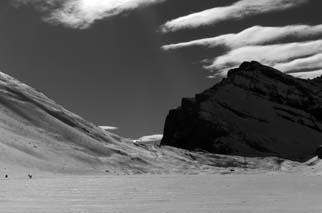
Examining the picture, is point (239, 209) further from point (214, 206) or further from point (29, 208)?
point (29, 208)

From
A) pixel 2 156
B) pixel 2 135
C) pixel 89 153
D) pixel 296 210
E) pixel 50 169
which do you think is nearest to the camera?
pixel 296 210

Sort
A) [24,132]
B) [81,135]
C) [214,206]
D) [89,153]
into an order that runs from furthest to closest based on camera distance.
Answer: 1. [81,135]
2. [89,153]
3. [24,132]
4. [214,206]

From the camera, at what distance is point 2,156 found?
343 feet

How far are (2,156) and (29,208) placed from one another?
277 feet

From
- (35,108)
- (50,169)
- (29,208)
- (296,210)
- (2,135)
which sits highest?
(35,108)

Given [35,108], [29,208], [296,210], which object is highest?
[35,108]

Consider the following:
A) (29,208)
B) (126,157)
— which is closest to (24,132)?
(126,157)

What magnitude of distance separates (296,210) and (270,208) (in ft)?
5.66

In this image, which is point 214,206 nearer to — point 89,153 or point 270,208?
point 270,208

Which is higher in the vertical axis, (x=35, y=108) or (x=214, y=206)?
(x=35, y=108)

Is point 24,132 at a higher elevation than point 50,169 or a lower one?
higher

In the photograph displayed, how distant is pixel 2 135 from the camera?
125m

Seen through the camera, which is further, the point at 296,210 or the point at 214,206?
the point at 214,206

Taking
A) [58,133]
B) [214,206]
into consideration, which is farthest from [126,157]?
[214,206]
